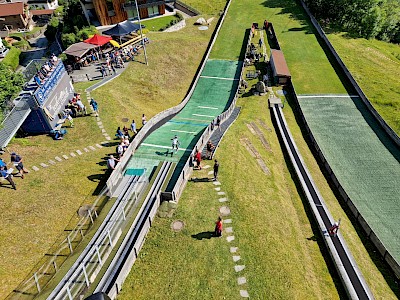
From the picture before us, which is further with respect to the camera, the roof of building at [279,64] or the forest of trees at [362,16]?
the forest of trees at [362,16]

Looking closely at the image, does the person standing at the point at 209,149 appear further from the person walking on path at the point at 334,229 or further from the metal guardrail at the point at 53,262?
the person walking on path at the point at 334,229

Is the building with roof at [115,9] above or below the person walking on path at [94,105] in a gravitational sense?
above

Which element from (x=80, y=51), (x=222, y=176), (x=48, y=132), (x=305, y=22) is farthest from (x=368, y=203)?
(x=305, y=22)

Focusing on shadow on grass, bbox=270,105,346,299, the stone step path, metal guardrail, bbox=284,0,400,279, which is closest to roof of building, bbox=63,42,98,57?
the stone step path

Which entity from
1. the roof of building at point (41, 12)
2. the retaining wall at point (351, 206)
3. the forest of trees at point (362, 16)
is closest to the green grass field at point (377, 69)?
the forest of trees at point (362, 16)

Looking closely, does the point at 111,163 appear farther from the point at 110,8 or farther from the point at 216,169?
the point at 110,8

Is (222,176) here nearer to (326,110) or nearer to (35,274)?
(35,274)

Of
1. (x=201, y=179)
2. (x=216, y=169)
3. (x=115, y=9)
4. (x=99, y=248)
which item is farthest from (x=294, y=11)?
(x=99, y=248)
